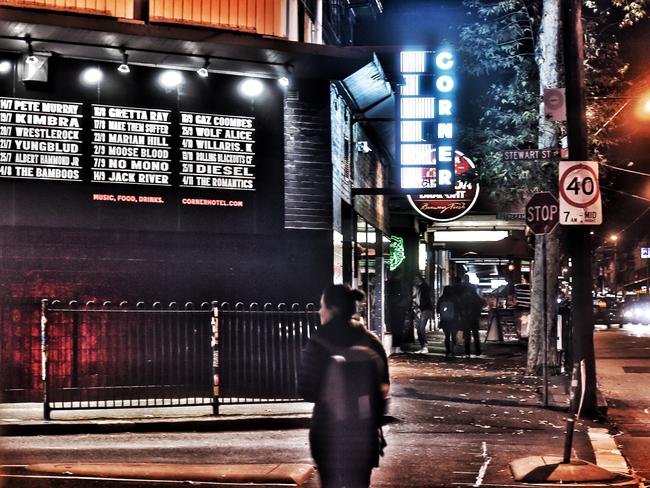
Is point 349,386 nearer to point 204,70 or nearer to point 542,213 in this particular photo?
point 542,213

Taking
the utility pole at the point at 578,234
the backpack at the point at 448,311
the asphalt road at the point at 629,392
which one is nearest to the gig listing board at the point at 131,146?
the utility pole at the point at 578,234

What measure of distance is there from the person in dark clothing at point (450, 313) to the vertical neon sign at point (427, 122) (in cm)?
615

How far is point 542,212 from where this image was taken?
45.6ft

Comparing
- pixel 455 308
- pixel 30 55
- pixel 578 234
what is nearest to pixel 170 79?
pixel 30 55

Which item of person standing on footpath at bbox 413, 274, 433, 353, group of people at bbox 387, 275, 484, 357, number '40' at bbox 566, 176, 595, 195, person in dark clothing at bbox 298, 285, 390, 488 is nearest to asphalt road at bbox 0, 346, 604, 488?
person in dark clothing at bbox 298, 285, 390, 488

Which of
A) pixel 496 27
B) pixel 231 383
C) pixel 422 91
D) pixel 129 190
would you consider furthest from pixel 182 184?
pixel 496 27

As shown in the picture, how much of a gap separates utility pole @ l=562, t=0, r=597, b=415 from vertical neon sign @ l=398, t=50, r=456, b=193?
3.29 m

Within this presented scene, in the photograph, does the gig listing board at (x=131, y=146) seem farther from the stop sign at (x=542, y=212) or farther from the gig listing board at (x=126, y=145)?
the stop sign at (x=542, y=212)

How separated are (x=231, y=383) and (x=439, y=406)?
2.91m

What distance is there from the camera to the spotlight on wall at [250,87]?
14453 mm

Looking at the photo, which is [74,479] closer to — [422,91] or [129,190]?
[129,190]

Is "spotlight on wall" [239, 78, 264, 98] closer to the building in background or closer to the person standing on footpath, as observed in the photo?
the building in background

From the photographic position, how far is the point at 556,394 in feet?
49.5

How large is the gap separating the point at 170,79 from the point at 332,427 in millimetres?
9026
